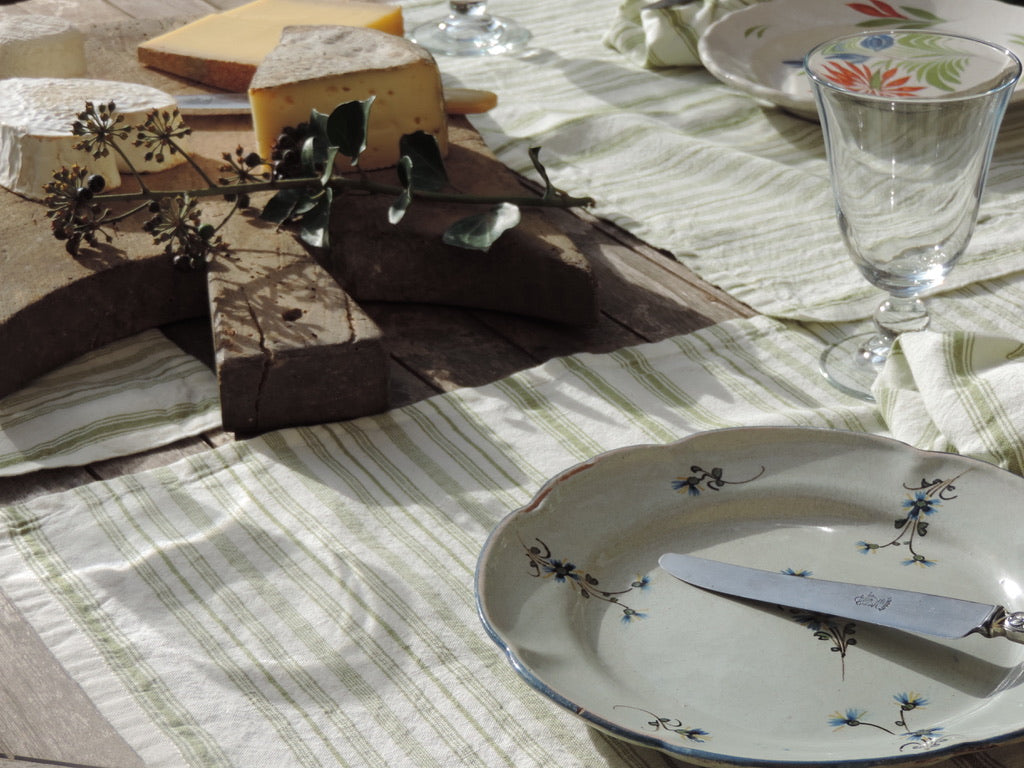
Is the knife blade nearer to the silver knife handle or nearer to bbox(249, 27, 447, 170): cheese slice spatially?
bbox(249, 27, 447, 170): cheese slice

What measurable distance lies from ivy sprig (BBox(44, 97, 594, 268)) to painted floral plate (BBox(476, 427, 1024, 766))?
0.35 m

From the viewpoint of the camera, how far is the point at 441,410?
843mm

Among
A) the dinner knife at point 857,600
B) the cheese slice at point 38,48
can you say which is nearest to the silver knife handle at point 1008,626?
the dinner knife at point 857,600

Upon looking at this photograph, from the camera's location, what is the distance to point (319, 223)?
3.09 feet

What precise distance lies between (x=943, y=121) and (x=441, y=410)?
1.29 ft

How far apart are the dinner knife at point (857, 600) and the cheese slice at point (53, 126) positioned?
68 centimetres

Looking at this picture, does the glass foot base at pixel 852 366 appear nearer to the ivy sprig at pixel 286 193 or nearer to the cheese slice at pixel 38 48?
the ivy sprig at pixel 286 193

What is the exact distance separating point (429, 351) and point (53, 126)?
403 mm

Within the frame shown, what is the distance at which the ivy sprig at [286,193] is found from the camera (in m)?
0.89

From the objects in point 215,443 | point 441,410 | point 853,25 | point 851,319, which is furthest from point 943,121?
Answer: point 853,25

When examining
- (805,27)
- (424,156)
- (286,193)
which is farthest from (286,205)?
(805,27)

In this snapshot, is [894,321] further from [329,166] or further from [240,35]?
[240,35]

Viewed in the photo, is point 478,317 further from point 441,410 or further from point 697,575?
point 697,575

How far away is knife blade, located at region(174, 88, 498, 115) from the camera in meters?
1.20
